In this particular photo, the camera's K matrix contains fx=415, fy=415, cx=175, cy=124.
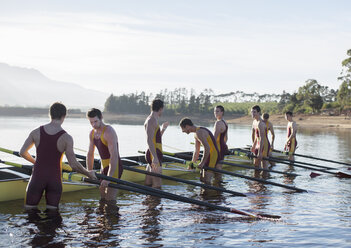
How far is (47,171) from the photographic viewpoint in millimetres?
7168

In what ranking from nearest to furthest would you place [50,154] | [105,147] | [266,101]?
[50,154] → [105,147] → [266,101]

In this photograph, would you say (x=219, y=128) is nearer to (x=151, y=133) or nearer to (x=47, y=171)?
(x=151, y=133)

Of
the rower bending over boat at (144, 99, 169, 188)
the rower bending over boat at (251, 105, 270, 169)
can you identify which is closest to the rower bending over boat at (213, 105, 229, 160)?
the rower bending over boat at (251, 105, 270, 169)

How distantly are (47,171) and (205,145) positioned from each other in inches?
195

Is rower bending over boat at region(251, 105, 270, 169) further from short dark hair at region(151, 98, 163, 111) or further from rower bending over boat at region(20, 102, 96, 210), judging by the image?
rower bending over boat at region(20, 102, 96, 210)

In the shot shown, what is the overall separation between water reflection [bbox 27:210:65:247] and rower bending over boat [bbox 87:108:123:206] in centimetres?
112

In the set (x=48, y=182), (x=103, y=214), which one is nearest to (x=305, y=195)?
(x=103, y=214)

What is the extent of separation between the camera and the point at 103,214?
956 cm

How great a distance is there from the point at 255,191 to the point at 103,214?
5.43 meters

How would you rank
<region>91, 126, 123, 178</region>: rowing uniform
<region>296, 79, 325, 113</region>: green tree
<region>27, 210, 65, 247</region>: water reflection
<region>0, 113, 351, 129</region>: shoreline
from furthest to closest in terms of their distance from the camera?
<region>296, 79, 325, 113</region>: green tree, <region>0, 113, 351, 129</region>: shoreline, <region>91, 126, 123, 178</region>: rowing uniform, <region>27, 210, 65, 247</region>: water reflection

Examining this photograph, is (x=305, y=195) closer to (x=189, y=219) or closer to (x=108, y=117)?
(x=189, y=219)

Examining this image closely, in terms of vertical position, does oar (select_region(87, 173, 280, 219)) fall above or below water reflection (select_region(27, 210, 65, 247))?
above

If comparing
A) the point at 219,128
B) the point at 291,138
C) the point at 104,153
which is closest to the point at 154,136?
the point at 104,153

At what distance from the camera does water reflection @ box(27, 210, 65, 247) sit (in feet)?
24.5
